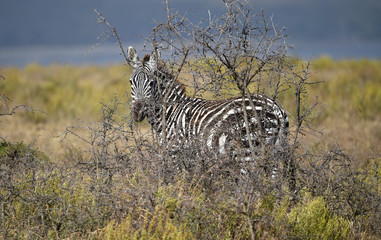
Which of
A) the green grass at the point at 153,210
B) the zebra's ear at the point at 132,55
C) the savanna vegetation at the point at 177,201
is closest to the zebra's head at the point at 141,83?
the zebra's ear at the point at 132,55

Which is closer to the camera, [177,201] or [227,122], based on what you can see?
[177,201]

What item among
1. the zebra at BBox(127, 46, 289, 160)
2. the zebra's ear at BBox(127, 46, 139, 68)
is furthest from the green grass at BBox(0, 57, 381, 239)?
the zebra's ear at BBox(127, 46, 139, 68)

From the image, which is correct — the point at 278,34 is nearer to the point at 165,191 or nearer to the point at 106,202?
the point at 165,191

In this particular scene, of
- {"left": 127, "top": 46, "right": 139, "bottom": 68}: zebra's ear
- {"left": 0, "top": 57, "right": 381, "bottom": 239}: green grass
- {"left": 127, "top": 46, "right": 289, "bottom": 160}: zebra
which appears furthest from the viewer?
{"left": 127, "top": 46, "right": 139, "bottom": 68}: zebra's ear

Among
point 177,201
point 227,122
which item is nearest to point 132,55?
point 227,122

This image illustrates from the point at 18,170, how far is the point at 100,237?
1794 mm

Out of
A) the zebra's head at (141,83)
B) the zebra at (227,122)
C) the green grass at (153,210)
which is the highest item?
the zebra's head at (141,83)

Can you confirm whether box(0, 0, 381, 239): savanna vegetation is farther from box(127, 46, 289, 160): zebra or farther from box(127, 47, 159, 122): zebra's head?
box(127, 47, 159, 122): zebra's head

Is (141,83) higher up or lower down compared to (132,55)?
lower down

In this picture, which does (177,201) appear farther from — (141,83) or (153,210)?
(141,83)

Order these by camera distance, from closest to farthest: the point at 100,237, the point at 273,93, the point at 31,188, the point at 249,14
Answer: the point at 100,237 < the point at 31,188 < the point at 249,14 < the point at 273,93

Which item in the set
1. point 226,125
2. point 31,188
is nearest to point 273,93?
point 226,125

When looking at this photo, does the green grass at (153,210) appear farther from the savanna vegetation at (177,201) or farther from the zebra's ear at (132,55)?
the zebra's ear at (132,55)

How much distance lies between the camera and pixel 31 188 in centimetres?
512
